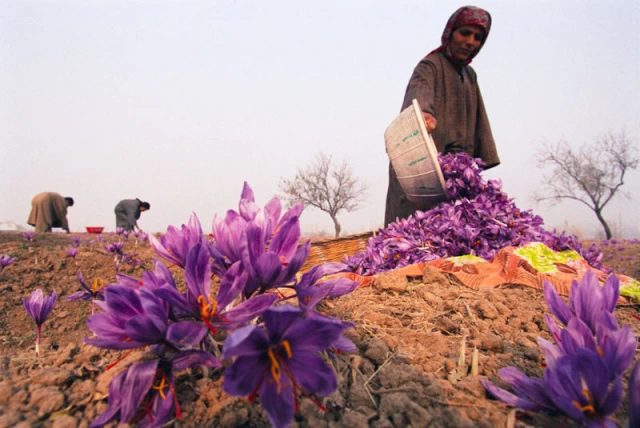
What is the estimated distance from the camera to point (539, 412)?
31.4 inches

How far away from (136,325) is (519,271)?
2.27 m

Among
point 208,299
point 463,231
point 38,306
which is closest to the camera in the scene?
point 208,299

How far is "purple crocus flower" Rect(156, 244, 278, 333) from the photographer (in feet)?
2.27

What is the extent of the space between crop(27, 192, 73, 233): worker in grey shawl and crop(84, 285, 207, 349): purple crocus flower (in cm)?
1517

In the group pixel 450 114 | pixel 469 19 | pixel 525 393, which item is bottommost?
pixel 525 393

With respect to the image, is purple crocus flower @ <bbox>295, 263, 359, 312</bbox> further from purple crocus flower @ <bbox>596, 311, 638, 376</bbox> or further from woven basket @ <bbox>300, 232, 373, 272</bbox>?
woven basket @ <bbox>300, 232, 373, 272</bbox>

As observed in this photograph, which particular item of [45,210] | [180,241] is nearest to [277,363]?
[180,241]

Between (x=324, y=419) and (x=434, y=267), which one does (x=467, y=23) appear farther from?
(x=324, y=419)

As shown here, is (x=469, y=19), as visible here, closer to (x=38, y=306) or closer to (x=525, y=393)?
(x=525, y=393)

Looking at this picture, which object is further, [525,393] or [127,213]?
[127,213]

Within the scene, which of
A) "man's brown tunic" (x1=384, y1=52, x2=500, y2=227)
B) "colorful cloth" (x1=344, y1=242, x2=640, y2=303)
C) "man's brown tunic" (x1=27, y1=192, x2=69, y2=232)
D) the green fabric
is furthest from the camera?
"man's brown tunic" (x1=27, y1=192, x2=69, y2=232)

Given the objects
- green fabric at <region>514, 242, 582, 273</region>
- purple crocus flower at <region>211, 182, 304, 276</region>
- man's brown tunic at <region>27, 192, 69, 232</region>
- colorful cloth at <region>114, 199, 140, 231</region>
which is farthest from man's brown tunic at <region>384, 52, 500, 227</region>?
man's brown tunic at <region>27, 192, 69, 232</region>

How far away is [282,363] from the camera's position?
25.0 inches

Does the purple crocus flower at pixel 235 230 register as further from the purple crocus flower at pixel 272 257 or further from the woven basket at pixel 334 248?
the woven basket at pixel 334 248
